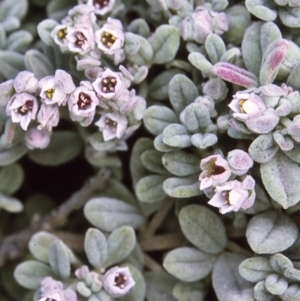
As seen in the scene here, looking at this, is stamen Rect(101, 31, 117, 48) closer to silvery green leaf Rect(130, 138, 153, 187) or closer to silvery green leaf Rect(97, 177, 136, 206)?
silvery green leaf Rect(130, 138, 153, 187)

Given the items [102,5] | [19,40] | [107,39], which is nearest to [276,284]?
[107,39]

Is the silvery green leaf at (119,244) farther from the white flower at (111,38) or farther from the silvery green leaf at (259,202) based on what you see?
the white flower at (111,38)

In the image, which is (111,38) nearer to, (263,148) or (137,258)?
(263,148)

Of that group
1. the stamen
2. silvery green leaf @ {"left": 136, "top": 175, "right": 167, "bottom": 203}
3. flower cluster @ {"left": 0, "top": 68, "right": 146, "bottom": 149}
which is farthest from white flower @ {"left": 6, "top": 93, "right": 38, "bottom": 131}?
silvery green leaf @ {"left": 136, "top": 175, "right": 167, "bottom": 203}

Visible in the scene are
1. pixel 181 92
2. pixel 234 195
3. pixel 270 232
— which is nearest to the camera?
pixel 234 195

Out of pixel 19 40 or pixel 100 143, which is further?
pixel 19 40

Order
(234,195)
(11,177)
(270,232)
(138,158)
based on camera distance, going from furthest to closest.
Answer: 1. (11,177)
2. (138,158)
3. (270,232)
4. (234,195)

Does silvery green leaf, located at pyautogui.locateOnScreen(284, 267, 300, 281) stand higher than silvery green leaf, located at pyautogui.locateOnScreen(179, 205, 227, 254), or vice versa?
silvery green leaf, located at pyautogui.locateOnScreen(284, 267, 300, 281)
